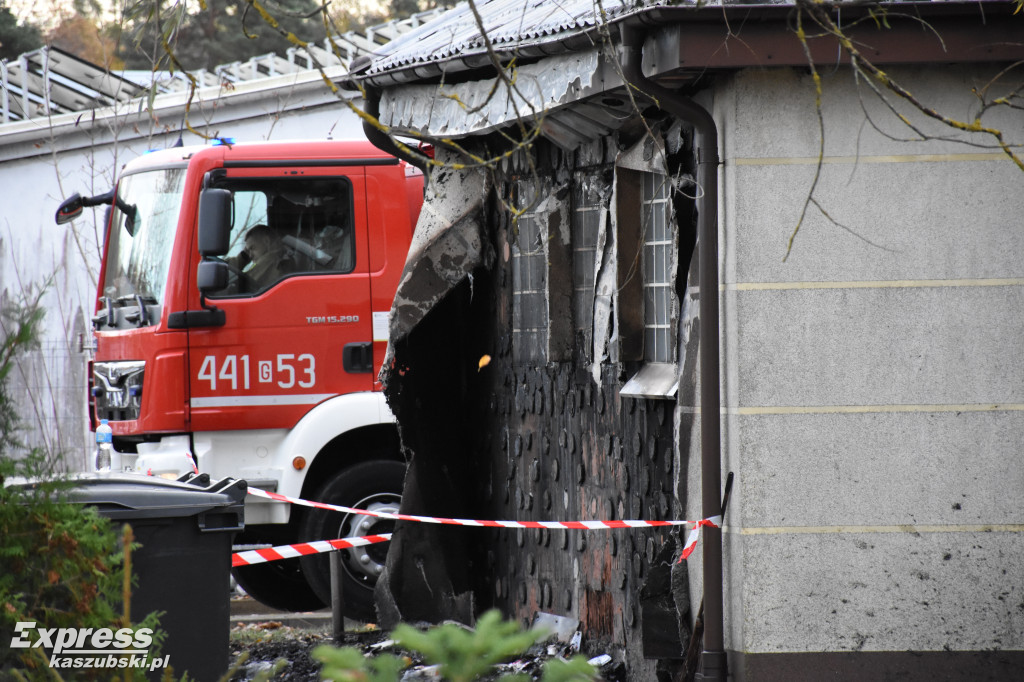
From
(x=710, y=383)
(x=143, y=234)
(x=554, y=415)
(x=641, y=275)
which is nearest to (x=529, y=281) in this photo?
(x=554, y=415)

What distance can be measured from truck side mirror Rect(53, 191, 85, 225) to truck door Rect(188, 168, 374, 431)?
149 centimetres

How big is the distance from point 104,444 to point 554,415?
3597 mm

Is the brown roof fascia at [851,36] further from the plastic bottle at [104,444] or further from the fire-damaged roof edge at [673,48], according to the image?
the plastic bottle at [104,444]

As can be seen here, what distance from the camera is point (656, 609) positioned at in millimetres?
5297

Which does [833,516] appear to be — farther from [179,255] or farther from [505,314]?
[179,255]

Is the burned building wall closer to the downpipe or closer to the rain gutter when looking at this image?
the downpipe

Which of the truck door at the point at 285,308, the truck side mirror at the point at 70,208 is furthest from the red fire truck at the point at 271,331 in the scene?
the truck side mirror at the point at 70,208

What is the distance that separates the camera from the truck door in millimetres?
8477

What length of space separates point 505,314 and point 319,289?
180 centimetres

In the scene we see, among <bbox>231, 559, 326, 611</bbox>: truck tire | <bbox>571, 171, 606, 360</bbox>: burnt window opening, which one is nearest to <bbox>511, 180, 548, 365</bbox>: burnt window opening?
<bbox>571, 171, 606, 360</bbox>: burnt window opening

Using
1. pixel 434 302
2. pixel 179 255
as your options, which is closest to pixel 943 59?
pixel 434 302

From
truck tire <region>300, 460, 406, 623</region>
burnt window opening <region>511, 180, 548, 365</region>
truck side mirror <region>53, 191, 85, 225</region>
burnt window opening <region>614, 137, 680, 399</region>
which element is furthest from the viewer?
truck side mirror <region>53, 191, 85, 225</region>

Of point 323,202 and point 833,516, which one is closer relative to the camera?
point 833,516

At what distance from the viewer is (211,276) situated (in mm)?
8312
